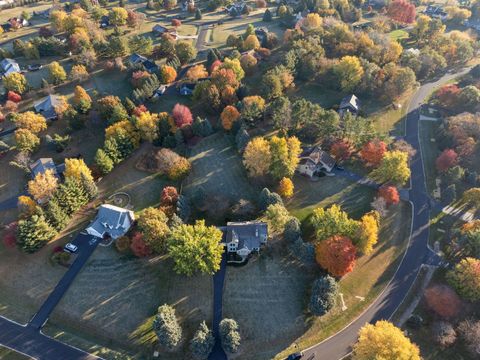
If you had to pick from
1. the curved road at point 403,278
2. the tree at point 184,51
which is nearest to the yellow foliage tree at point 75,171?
the curved road at point 403,278

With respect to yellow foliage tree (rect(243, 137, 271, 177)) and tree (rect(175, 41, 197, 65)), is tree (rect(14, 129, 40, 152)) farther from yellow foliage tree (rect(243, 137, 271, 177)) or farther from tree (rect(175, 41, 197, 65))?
tree (rect(175, 41, 197, 65))

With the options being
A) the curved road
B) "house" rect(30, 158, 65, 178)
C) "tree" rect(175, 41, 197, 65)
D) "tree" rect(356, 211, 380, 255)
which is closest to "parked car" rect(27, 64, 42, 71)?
"tree" rect(175, 41, 197, 65)

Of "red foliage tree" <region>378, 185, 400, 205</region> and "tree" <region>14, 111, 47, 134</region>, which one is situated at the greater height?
"tree" <region>14, 111, 47, 134</region>

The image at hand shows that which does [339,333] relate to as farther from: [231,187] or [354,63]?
[354,63]

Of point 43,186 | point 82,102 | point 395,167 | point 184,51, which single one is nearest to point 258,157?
point 395,167

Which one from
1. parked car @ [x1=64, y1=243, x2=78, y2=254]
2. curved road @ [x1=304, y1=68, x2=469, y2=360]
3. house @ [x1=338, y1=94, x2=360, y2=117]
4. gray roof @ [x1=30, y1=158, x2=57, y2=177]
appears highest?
gray roof @ [x1=30, y1=158, x2=57, y2=177]

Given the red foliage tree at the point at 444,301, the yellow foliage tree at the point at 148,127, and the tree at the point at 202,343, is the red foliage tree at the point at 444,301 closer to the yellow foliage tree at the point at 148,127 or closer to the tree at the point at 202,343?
the tree at the point at 202,343

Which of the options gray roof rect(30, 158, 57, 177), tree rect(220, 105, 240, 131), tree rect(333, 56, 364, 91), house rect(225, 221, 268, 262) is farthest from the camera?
tree rect(333, 56, 364, 91)
